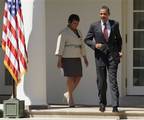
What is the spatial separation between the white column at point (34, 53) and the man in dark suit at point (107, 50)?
1.11 metres

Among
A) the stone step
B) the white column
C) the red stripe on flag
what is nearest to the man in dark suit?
the stone step

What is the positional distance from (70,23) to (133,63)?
240 cm

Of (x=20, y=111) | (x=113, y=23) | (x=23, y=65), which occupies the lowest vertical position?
(x=20, y=111)

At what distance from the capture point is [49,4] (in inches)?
524

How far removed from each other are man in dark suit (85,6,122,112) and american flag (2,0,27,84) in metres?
1.35

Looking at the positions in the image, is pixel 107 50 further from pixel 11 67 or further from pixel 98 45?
A: pixel 11 67

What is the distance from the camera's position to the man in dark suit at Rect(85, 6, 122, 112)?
35.8ft

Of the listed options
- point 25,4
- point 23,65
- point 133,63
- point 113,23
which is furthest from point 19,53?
point 133,63

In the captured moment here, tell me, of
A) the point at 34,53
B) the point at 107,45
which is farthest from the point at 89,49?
the point at 107,45

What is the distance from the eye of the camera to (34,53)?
1162cm

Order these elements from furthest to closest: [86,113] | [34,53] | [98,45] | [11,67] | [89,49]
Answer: [89,49] < [34,53] < [11,67] < [86,113] < [98,45]

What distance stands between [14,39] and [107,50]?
71.2 inches

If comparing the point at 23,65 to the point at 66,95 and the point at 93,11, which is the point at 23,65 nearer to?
the point at 66,95

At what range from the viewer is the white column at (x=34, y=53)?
1157cm
